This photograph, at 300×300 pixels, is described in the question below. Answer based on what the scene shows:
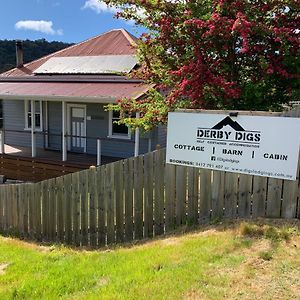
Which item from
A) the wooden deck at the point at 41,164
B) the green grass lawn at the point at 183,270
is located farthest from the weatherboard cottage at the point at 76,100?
the green grass lawn at the point at 183,270

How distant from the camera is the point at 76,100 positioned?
13.8 m

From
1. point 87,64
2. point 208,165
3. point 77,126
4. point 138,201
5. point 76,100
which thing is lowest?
point 138,201

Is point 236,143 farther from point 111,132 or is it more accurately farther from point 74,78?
point 74,78

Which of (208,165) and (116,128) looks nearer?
(208,165)

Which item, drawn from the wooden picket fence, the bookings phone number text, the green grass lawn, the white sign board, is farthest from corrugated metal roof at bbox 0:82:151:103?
the green grass lawn

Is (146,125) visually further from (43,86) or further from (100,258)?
(43,86)

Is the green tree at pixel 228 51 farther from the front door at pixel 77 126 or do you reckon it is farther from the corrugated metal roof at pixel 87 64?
the front door at pixel 77 126

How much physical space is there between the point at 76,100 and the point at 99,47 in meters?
6.17

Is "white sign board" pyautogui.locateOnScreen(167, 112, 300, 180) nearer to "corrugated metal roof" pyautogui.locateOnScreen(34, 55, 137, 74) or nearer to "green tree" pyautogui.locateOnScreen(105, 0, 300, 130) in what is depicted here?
"green tree" pyautogui.locateOnScreen(105, 0, 300, 130)

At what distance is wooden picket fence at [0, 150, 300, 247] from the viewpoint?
5719mm

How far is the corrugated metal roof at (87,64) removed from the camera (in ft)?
53.4

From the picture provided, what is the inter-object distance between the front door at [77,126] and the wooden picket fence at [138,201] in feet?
27.0

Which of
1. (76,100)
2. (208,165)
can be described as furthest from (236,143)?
(76,100)

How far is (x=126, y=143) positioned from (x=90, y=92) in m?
2.56
